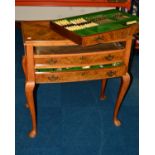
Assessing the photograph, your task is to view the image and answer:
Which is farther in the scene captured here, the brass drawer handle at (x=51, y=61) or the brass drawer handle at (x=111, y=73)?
the brass drawer handle at (x=111, y=73)

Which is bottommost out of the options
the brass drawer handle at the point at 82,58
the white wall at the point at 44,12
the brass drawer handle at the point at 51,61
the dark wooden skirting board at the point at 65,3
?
the brass drawer handle at the point at 51,61

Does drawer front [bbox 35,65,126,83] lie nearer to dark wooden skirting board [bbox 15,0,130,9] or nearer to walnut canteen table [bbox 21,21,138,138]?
walnut canteen table [bbox 21,21,138,138]

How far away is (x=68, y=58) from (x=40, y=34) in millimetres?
277

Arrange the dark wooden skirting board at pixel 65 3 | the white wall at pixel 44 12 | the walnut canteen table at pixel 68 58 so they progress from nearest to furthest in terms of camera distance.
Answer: the walnut canteen table at pixel 68 58 < the dark wooden skirting board at pixel 65 3 < the white wall at pixel 44 12

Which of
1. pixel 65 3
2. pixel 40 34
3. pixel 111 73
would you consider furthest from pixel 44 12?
pixel 111 73

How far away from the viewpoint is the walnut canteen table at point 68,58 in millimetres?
1714

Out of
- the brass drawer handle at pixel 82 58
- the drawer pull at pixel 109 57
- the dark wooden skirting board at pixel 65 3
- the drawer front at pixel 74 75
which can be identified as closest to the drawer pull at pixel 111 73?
the drawer front at pixel 74 75

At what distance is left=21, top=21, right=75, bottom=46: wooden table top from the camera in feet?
5.55

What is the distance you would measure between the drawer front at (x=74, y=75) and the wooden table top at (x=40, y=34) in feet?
0.74

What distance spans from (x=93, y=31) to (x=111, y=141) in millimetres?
936

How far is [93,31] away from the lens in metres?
1.67

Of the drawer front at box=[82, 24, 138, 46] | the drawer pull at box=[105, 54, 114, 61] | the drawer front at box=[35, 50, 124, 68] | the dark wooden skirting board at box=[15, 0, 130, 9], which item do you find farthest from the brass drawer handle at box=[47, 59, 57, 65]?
the dark wooden skirting board at box=[15, 0, 130, 9]

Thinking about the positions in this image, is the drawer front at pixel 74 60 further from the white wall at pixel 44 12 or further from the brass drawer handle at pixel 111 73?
the white wall at pixel 44 12
